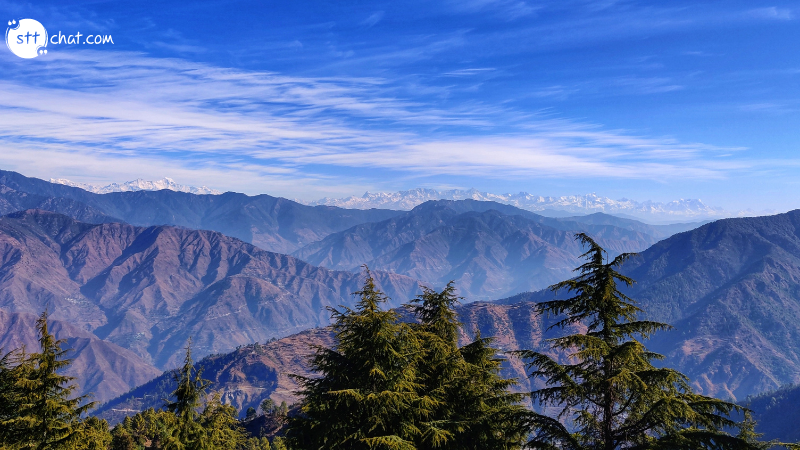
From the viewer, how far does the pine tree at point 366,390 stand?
70.0ft

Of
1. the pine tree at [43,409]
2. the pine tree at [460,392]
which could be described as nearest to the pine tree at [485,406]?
the pine tree at [460,392]

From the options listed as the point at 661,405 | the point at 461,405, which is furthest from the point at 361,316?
the point at 661,405

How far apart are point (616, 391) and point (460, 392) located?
33.1 feet

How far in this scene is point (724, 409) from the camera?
15789 millimetres

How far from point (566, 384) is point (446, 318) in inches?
532

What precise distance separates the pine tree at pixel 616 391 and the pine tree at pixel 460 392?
3690 millimetres

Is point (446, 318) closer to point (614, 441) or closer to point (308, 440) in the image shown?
point (308, 440)

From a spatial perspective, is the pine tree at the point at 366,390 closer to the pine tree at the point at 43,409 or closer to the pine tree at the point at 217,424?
the pine tree at the point at 217,424

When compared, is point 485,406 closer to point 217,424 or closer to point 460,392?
point 460,392

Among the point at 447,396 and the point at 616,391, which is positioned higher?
the point at 616,391

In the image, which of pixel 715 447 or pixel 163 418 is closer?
pixel 715 447

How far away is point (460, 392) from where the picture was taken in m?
26.0

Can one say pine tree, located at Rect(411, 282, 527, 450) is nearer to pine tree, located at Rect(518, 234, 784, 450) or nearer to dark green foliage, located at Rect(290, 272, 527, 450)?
dark green foliage, located at Rect(290, 272, 527, 450)

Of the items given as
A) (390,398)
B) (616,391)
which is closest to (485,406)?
(390,398)
